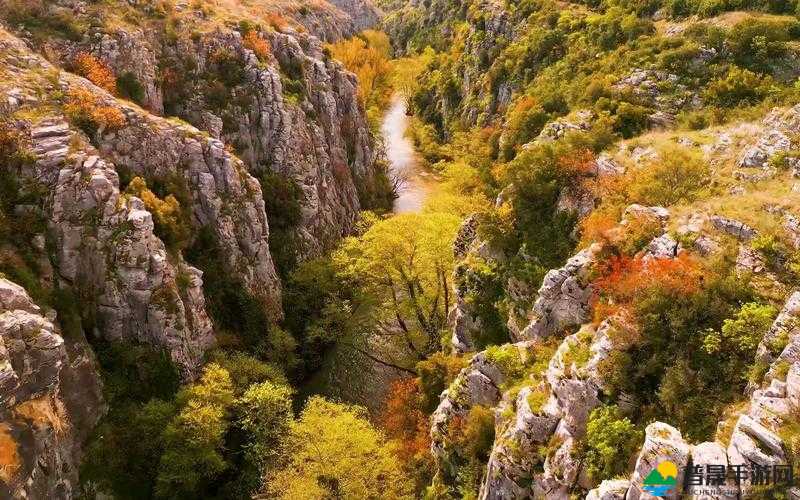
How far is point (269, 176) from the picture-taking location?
55.9 meters

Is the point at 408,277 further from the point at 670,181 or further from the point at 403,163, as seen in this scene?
the point at 403,163

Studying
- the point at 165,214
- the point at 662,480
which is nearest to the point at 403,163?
the point at 165,214

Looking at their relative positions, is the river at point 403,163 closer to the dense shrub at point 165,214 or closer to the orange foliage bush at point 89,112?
the dense shrub at point 165,214

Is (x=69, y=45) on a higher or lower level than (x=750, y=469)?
lower

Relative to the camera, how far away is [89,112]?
41.2 meters

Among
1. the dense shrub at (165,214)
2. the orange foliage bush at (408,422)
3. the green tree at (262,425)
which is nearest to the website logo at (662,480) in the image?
the orange foliage bush at (408,422)

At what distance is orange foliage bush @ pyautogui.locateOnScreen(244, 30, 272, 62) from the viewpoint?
60.3 m

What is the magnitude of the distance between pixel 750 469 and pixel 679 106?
129 ft

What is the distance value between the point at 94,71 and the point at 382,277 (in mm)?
32183

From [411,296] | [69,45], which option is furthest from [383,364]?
[69,45]

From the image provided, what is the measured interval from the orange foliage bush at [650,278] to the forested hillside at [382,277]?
0.51 feet

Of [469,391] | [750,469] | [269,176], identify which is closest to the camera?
[750,469]

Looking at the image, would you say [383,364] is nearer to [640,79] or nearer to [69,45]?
[640,79]

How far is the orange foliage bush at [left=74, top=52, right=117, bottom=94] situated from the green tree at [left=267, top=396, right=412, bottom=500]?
3593 cm
